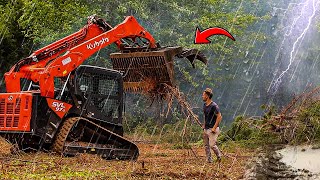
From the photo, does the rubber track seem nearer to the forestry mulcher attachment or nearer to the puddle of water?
the forestry mulcher attachment

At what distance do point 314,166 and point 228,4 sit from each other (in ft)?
78.5

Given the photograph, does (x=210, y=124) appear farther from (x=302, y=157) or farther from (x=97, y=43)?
(x=97, y=43)

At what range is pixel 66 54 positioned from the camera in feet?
39.0

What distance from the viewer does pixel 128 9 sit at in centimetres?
2450

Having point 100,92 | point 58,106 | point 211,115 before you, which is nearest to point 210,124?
point 211,115

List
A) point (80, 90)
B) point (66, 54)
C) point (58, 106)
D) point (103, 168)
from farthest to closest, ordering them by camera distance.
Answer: point (80, 90) < point (66, 54) < point (58, 106) < point (103, 168)

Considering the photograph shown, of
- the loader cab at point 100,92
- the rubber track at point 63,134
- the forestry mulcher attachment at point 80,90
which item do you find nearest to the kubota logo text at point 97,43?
the forestry mulcher attachment at point 80,90

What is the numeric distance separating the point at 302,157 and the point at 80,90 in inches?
201

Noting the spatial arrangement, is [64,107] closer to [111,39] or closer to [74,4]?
[111,39]

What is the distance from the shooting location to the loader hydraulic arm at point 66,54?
38.0 ft

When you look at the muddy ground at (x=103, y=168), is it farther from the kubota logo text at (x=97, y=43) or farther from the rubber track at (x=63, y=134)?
the kubota logo text at (x=97, y=43)

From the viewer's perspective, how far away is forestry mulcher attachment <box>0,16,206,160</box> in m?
11.4

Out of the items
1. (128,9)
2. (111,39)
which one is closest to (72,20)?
(128,9)

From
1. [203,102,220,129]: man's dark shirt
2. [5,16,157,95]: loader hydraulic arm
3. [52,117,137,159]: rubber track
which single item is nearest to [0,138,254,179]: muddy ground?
[52,117,137,159]: rubber track
